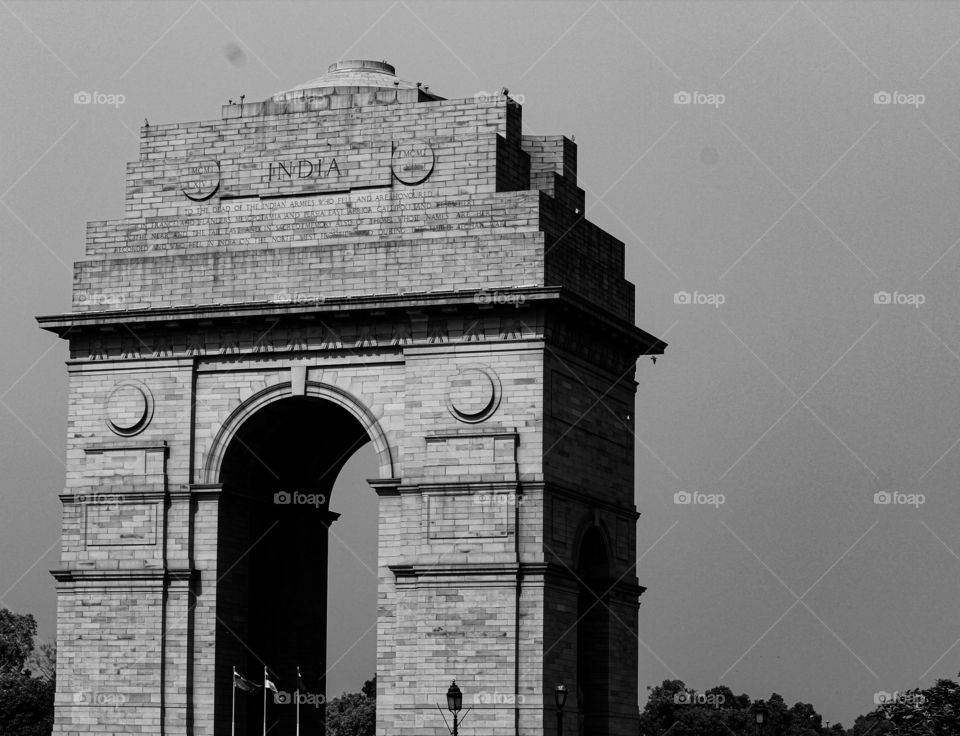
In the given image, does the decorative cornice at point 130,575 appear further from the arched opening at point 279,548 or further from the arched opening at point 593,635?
the arched opening at point 593,635

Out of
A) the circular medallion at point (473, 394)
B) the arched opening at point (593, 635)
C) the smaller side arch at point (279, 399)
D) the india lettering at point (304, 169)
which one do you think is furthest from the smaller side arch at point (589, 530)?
the india lettering at point (304, 169)

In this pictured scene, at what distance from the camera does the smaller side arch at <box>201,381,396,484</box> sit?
46.5m

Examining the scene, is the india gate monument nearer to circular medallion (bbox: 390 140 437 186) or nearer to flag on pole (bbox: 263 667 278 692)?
circular medallion (bbox: 390 140 437 186)

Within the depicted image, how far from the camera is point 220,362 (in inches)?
1870

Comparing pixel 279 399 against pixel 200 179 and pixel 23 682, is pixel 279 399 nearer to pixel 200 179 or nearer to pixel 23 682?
pixel 200 179

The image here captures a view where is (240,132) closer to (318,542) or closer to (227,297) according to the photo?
(227,297)

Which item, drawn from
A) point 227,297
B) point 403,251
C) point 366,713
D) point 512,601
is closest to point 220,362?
point 227,297

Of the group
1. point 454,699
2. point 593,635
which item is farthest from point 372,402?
point 593,635

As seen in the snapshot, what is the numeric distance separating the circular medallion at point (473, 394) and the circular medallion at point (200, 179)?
23.8 ft

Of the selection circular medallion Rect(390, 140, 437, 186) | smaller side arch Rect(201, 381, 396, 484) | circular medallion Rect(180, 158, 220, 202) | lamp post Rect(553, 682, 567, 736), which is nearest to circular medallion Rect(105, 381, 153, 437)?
smaller side arch Rect(201, 381, 396, 484)

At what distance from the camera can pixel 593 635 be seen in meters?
48.6

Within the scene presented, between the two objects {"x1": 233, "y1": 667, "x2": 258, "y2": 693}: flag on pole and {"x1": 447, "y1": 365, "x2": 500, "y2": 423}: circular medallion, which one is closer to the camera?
{"x1": 447, "y1": 365, "x2": 500, "y2": 423}: circular medallion

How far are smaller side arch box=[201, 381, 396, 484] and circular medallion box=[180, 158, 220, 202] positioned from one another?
471 centimetres

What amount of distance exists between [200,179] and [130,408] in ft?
17.0
